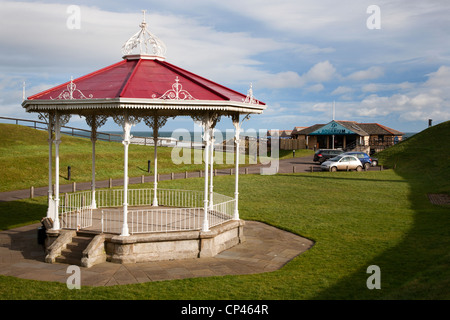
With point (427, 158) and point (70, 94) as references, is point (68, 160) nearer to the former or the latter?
point (70, 94)

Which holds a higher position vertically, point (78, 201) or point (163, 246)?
point (78, 201)

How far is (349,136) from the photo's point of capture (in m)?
64.5

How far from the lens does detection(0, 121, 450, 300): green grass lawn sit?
355 inches

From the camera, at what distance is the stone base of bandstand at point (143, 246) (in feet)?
36.8

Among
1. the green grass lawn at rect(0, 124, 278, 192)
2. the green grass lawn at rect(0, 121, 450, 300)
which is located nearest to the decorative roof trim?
the green grass lawn at rect(0, 121, 450, 300)

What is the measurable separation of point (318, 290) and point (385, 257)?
3.58 m

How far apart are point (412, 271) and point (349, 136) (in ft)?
185

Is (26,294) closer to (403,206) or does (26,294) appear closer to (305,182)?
(403,206)

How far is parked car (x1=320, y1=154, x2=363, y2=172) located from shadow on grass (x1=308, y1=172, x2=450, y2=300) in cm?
2121

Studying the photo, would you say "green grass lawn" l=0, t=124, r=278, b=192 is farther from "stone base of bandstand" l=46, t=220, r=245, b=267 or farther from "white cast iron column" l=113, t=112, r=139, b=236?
"white cast iron column" l=113, t=112, r=139, b=236

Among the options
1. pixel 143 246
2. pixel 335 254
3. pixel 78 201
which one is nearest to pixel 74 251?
pixel 143 246

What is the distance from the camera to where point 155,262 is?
11.4 metres

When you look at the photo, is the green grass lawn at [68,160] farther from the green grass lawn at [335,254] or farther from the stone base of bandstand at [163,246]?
the stone base of bandstand at [163,246]
